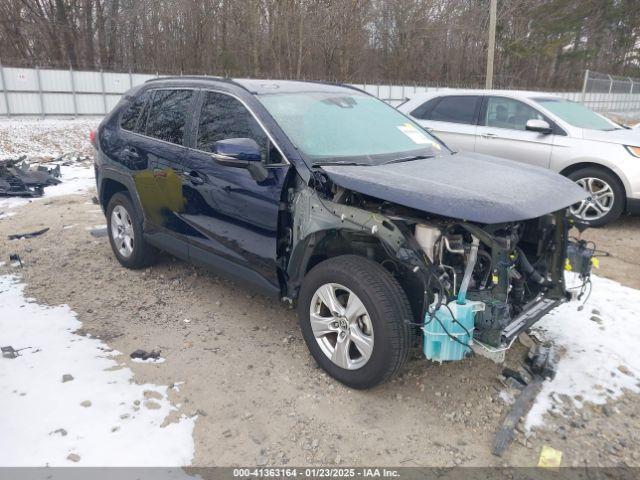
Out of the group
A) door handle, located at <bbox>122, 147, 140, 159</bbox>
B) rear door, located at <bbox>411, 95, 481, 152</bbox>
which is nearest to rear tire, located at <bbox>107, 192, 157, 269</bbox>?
door handle, located at <bbox>122, 147, 140, 159</bbox>

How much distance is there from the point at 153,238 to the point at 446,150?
2703 millimetres

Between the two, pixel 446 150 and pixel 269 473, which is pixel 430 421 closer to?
pixel 269 473

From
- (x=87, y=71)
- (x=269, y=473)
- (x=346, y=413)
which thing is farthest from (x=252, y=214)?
(x=87, y=71)

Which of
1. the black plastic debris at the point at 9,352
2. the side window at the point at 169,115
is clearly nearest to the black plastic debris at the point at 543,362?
the side window at the point at 169,115

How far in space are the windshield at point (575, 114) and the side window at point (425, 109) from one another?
5.02 ft

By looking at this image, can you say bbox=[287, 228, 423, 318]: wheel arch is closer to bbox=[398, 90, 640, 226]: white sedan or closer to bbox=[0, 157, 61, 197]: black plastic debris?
bbox=[398, 90, 640, 226]: white sedan

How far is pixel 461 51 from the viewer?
104 ft

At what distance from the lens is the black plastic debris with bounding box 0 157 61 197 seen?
845cm

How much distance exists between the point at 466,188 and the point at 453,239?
0.99 ft

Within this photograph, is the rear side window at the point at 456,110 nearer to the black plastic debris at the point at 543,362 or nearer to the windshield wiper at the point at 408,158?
the windshield wiper at the point at 408,158

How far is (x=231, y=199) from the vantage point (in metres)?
3.70

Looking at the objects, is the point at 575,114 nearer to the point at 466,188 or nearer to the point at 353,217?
the point at 466,188

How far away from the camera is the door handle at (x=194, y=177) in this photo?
3935 mm

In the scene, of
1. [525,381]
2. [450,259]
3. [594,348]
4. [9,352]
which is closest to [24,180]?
[9,352]
